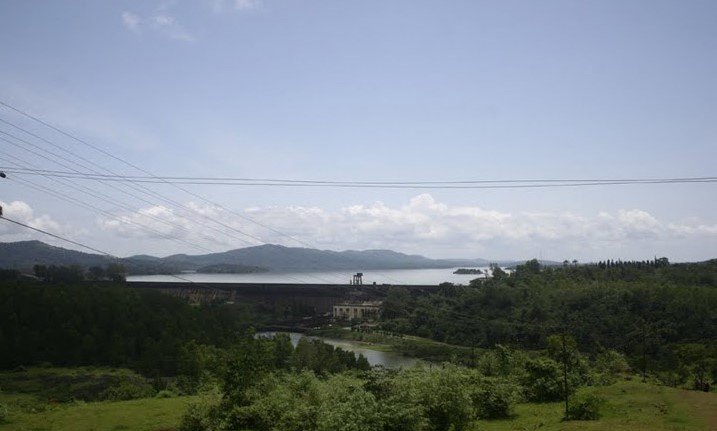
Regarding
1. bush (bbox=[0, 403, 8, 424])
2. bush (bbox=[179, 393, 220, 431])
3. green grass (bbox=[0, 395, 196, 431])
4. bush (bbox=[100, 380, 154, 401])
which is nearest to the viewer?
bush (bbox=[179, 393, 220, 431])

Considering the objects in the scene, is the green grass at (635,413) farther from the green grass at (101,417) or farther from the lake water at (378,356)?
the lake water at (378,356)

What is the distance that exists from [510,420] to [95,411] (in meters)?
15.7

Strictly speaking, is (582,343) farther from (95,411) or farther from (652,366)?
(95,411)

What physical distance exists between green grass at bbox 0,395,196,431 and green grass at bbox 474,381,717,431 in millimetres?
11225

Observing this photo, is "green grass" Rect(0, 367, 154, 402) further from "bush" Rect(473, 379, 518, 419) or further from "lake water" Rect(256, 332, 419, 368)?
"lake water" Rect(256, 332, 419, 368)

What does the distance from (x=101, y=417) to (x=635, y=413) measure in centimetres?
1848

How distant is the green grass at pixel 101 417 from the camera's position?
17.4 metres

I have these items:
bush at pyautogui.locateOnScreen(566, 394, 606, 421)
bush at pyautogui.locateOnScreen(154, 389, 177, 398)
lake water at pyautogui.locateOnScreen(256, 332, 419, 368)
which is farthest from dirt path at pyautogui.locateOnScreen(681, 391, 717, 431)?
lake water at pyautogui.locateOnScreen(256, 332, 419, 368)

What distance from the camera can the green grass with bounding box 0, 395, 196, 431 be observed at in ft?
57.2

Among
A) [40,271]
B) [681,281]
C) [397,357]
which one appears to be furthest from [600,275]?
[40,271]

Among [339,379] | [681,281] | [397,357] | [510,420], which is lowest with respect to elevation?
[397,357]

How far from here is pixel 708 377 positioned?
81.4 ft

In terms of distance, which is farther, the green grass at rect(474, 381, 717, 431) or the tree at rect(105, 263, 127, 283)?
the tree at rect(105, 263, 127, 283)

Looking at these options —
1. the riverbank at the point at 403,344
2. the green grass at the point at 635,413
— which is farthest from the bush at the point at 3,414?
the riverbank at the point at 403,344
